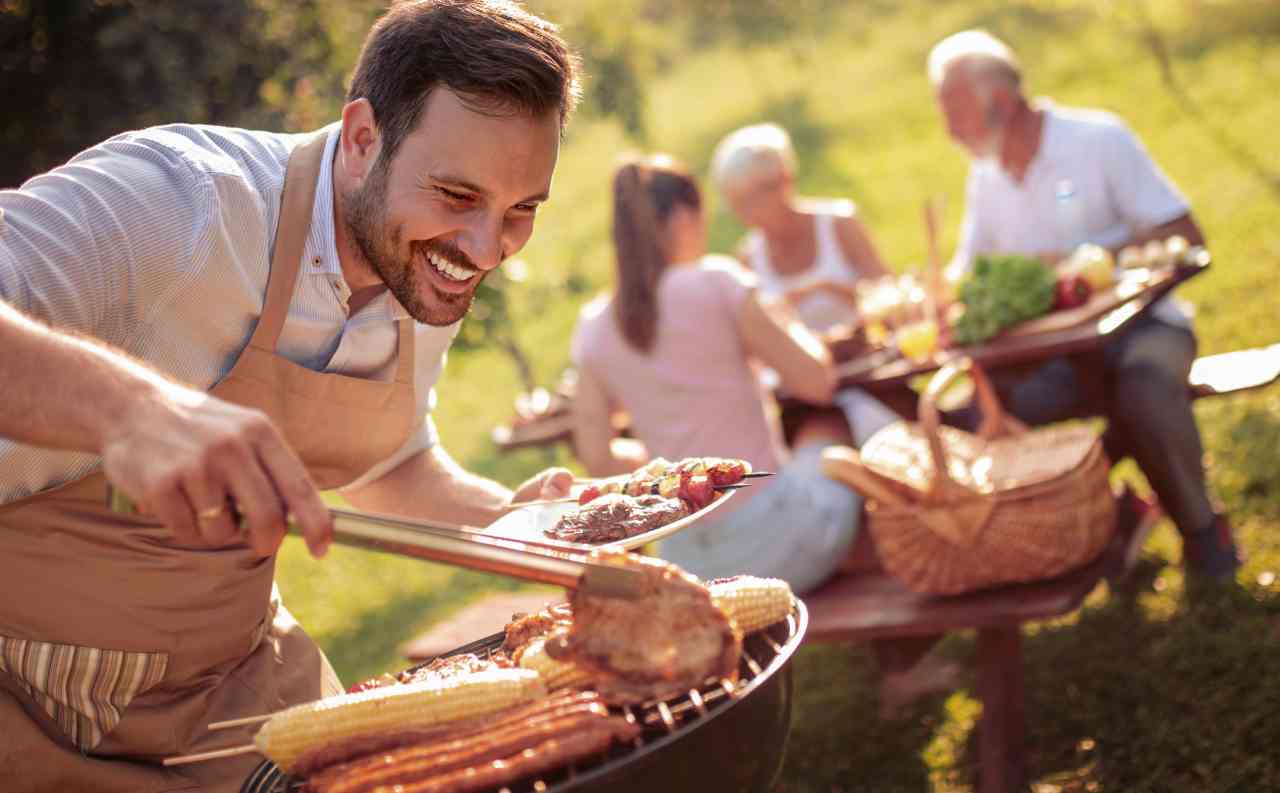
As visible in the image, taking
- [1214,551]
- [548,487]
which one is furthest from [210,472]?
[1214,551]

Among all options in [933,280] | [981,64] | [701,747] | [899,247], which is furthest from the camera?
[899,247]

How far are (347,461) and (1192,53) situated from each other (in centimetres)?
1612

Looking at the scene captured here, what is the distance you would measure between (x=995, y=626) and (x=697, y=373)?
1.60 m

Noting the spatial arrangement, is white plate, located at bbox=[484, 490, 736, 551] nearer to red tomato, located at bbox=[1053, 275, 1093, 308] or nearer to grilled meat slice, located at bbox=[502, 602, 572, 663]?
grilled meat slice, located at bbox=[502, 602, 572, 663]

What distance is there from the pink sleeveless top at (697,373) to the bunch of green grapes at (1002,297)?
0.87 m

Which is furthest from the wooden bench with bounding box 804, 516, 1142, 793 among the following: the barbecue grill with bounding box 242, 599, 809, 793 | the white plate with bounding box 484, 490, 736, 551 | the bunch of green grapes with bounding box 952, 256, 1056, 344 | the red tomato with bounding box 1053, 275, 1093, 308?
the barbecue grill with bounding box 242, 599, 809, 793

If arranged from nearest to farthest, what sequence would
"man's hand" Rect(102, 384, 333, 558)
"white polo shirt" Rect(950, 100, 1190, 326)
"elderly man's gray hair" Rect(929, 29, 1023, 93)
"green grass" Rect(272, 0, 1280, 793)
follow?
"man's hand" Rect(102, 384, 333, 558) → "green grass" Rect(272, 0, 1280, 793) → "white polo shirt" Rect(950, 100, 1190, 326) → "elderly man's gray hair" Rect(929, 29, 1023, 93)

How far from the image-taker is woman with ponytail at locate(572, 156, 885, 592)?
17.2 ft

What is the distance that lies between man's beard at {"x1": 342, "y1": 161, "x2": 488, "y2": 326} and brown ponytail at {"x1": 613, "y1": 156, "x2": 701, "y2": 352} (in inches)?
107

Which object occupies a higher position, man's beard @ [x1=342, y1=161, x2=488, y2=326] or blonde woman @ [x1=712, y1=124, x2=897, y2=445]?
man's beard @ [x1=342, y1=161, x2=488, y2=326]

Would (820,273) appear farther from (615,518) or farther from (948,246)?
(948,246)

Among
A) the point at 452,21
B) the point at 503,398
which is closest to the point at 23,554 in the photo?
the point at 452,21

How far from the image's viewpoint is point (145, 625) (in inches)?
96.7

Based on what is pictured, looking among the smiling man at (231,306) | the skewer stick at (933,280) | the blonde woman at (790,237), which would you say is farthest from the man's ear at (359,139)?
the blonde woman at (790,237)
